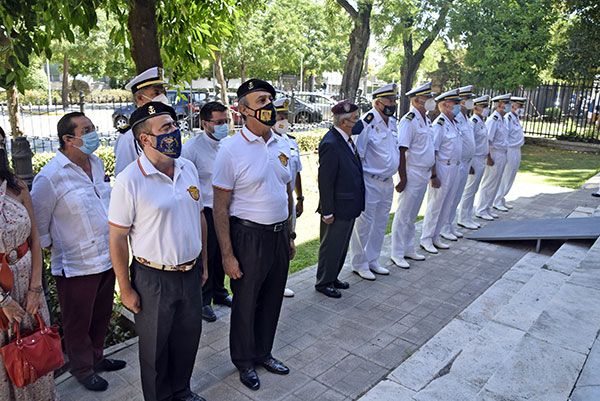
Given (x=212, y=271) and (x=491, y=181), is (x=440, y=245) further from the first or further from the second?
(x=212, y=271)

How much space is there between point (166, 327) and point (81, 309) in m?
0.89

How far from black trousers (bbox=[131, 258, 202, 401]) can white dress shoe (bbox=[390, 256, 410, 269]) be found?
11.3 ft

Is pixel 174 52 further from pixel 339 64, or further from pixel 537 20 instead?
pixel 339 64

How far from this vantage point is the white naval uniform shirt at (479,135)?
7.43 metres

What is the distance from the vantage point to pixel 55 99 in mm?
33500

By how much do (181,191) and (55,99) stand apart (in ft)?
116

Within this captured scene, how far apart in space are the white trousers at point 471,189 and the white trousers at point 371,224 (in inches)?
107

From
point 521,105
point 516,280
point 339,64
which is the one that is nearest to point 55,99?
point 339,64

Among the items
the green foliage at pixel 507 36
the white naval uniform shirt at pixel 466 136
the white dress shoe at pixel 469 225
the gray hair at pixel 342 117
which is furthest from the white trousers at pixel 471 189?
the green foliage at pixel 507 36

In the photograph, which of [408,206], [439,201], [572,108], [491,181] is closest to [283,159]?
[408,206]

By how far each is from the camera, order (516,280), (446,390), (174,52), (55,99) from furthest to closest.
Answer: (55,99) → (516,280) → (174,52) → (446,390)

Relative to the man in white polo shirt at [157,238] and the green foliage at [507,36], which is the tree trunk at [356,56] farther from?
the man in white polo shirt at [157,238]

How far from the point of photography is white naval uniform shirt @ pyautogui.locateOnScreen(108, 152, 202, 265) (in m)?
2.60

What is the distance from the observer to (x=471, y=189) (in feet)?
25.3
